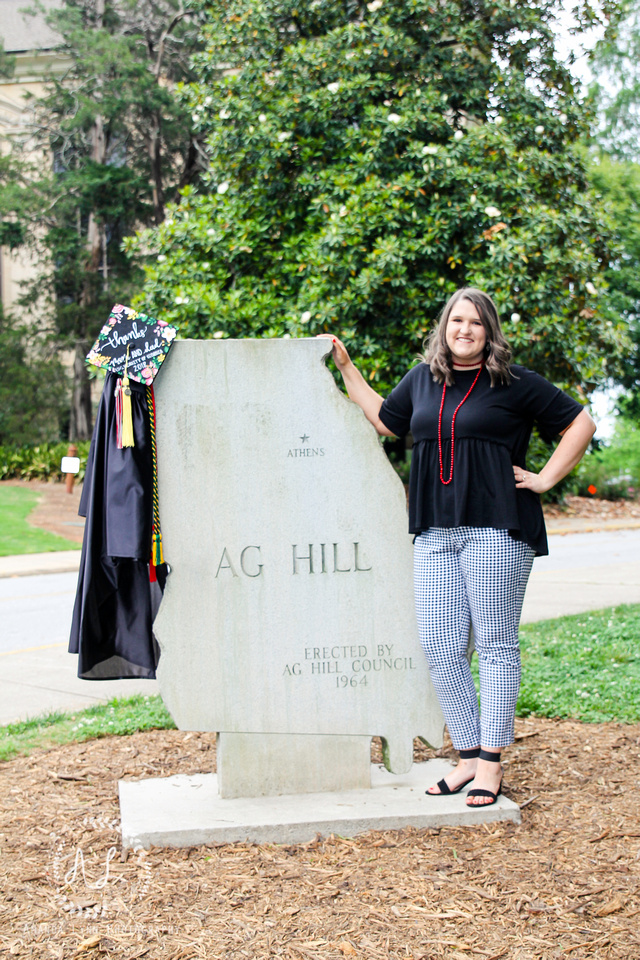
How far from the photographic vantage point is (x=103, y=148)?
25.3 meters

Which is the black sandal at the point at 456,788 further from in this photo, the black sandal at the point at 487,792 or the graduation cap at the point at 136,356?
the graduation cap at the point at 136,356

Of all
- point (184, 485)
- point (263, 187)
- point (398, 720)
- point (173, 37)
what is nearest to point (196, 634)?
point (184, 485)

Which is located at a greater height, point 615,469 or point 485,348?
point 485,348

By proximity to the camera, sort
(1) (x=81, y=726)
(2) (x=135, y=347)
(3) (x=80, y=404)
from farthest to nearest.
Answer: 1. (3) (x=80, y=404)
2. (1) (x=81, y=726)
3. (2) (x=135, y=347)

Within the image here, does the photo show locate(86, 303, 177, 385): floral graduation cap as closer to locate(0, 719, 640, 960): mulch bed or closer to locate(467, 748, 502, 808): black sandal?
locate(0, 719, 640, 960): mulch bed

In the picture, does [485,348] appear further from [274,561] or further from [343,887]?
[343,887]

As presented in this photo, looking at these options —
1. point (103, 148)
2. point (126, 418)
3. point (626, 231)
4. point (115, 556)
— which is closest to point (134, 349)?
point (126, 418)

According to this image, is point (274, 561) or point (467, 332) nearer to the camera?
point (467, 332)

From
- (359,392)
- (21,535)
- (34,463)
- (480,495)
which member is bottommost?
(21,535)

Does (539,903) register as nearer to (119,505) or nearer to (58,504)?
(119,505)

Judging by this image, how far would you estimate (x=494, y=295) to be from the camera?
1118 centimetres

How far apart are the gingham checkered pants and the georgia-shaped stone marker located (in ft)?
0.73

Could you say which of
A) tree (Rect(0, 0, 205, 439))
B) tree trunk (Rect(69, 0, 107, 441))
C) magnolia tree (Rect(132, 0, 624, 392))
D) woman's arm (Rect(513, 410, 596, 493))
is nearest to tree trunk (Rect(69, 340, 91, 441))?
tree trunk (Rect(69, 0, 107, 441))

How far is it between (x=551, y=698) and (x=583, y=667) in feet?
2.76
